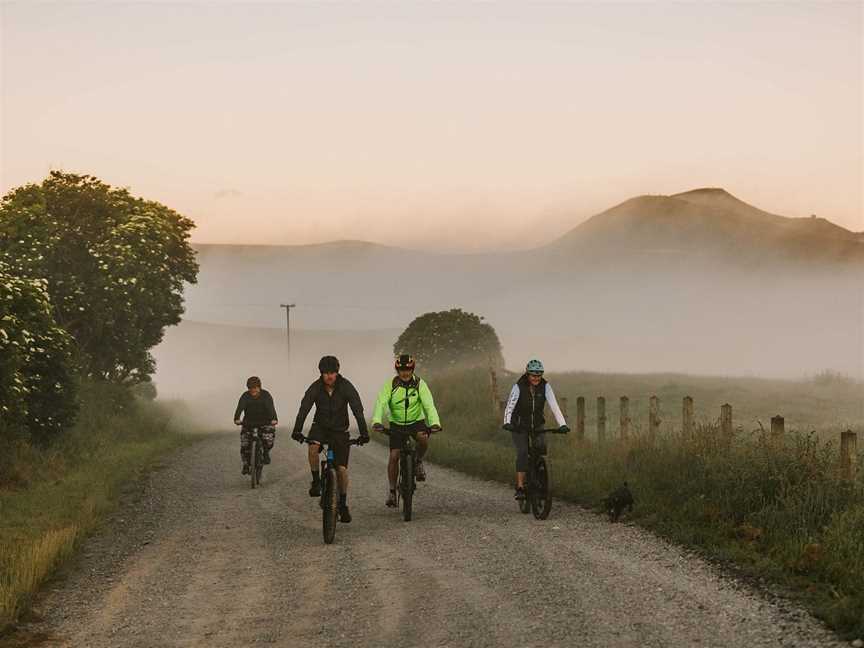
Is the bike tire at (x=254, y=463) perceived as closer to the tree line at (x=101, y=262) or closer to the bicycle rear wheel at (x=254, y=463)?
the bicycle rear wheel at (x=254, y=463)

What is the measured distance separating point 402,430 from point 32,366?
425 inches

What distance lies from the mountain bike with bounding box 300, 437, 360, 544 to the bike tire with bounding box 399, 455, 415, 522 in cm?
162

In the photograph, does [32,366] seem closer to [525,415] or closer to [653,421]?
[525,415]

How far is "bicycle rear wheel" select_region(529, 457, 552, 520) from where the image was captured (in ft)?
48.8

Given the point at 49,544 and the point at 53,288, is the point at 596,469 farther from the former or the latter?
the point at 53,288

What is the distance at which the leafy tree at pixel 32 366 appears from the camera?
19.5 meters

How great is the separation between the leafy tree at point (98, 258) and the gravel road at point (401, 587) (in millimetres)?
19409

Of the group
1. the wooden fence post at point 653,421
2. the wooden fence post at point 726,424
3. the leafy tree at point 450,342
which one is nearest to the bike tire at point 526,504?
the wooden fence post at point 726,424

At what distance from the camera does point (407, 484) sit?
1507 centimetres

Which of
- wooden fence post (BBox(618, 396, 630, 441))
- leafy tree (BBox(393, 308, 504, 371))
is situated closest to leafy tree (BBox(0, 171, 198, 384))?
wooden fence post (BBox(618, 396, 630, 441))

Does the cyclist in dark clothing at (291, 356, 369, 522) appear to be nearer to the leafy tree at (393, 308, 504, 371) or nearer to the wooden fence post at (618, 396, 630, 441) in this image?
the wooden fence post at (618, 396, 630, 441)

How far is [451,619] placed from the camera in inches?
355

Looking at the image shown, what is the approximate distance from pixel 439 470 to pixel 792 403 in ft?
87.7

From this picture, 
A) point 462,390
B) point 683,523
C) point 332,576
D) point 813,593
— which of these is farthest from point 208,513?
point 462,390
